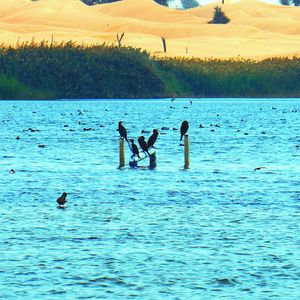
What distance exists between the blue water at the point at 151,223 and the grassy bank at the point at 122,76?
1549 inches

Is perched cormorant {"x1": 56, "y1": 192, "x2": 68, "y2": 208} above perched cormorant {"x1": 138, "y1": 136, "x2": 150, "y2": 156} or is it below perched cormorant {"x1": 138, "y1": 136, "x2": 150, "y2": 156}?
below

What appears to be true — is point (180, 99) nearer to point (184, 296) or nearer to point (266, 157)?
point (266, 157)

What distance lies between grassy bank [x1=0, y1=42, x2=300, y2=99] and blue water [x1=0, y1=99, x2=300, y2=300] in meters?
39.3

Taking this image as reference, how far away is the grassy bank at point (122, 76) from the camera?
94.9 m

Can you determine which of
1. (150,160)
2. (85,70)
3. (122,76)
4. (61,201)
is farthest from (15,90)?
(61,201)

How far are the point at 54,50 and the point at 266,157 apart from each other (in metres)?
53.2

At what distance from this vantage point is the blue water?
69.6 ft

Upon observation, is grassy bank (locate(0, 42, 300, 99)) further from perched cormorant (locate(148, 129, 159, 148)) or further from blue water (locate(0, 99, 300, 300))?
perched cormorant (locate(148, 129, 159, 148))

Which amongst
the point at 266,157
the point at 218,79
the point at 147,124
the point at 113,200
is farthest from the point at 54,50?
the point at 113,200

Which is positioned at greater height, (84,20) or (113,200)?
(84,20)

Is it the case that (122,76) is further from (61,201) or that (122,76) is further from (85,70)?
(61,201)

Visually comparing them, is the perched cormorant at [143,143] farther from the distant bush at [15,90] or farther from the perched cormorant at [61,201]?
the distant bush at [15,90]

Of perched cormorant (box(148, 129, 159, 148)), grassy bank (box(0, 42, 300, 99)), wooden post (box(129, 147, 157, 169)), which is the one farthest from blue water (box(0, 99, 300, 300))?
grassy bank (box(0, 42, 300, 99))

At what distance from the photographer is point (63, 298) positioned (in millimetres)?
19969
